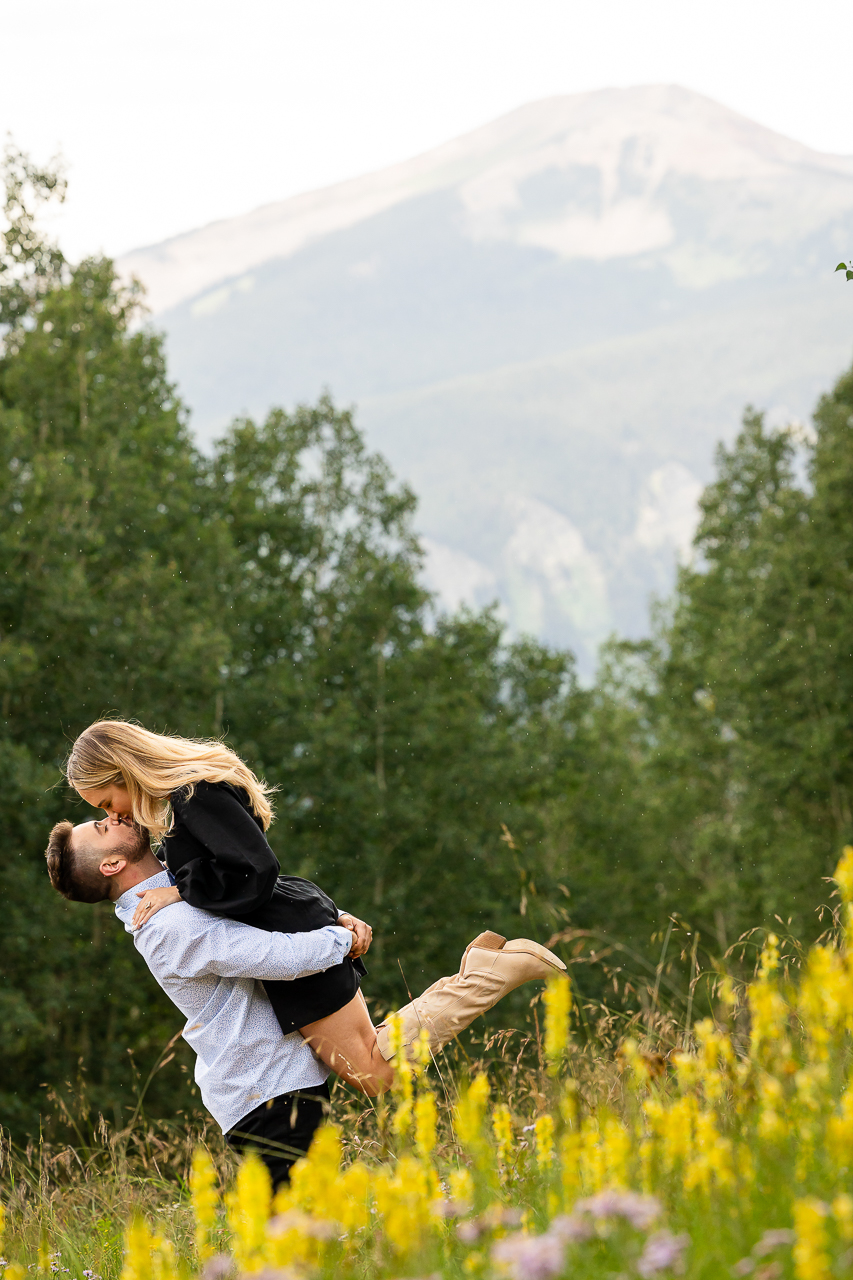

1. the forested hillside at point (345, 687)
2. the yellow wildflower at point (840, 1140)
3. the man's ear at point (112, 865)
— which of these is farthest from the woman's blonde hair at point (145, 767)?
the forested hillside at point (345, 687)

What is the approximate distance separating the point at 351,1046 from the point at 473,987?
1.51 ft

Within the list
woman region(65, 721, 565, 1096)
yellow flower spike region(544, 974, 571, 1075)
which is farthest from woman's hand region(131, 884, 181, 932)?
yellow flower spike region(544, 974, 571, 1075)

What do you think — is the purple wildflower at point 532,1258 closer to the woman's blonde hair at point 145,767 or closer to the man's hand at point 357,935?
the man's hand at point 357,935

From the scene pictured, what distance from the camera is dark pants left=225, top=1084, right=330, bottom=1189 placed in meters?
3.50

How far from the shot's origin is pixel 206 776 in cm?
370

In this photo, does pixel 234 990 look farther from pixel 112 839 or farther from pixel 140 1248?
pixel 140 1248

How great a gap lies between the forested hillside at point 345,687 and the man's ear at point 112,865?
12101mm

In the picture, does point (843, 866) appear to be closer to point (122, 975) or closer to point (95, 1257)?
point (95, 1257)

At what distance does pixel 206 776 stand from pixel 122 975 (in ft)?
56.4

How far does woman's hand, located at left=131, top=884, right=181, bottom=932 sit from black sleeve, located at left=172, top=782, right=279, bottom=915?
3cm

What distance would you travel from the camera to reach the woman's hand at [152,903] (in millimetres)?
3598

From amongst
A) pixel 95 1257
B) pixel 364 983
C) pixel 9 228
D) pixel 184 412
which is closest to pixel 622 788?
pixel 364 983

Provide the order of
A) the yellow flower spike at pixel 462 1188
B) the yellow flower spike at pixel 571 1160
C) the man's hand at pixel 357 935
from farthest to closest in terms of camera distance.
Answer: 1. the man's hand at pixel 357 935
2. the yellow flower spike at pixel 462 1188
3. the yellow flower spike at pixel 571 1160

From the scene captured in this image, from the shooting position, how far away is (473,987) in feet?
12.8
